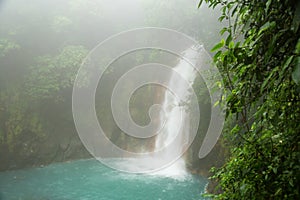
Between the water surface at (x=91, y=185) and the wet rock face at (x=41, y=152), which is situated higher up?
the wet rock face at (x=41, y=152)

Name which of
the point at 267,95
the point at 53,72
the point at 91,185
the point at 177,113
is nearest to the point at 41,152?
the point at 53,72

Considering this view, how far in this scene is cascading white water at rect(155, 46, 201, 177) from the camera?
940cm

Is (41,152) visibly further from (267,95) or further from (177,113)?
(267,95)

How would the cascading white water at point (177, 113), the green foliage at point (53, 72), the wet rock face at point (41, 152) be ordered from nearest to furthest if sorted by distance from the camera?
the wet rock face at point (41, 152) < the green foliage at point (53, 72) < the cascading white water at point (177, 113)

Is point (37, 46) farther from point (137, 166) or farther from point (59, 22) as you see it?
point (137, 166)

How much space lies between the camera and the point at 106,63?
10398mm

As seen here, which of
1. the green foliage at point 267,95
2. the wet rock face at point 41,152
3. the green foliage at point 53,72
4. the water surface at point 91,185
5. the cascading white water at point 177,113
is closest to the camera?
the green foliage at point 267,95

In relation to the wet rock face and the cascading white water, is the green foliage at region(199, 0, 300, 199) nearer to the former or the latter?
the cascading white water

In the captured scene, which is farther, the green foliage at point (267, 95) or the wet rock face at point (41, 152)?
the wet rock face at point (41, 152)

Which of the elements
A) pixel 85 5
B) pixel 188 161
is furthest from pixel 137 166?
pixel 85 5

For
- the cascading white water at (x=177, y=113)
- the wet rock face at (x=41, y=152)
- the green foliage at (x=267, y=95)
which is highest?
the cascading white water at (x=177, y=113)

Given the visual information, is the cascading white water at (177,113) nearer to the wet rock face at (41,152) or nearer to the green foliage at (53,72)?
the wet rock face at (41,152)

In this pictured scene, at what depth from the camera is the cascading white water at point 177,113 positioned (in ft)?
30.8

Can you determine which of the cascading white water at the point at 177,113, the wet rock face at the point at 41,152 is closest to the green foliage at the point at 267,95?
the cascading white water at the point at 177,113
